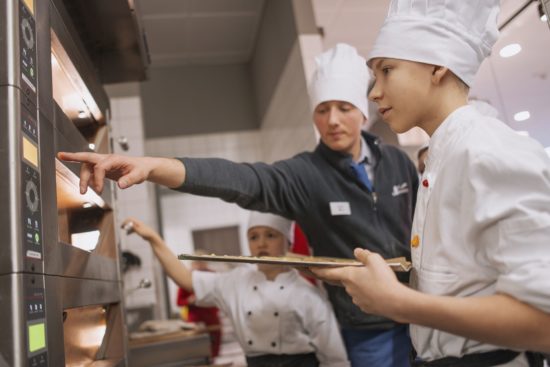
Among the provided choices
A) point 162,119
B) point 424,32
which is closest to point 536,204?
point 424,32

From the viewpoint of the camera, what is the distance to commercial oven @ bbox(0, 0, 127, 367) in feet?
1.94

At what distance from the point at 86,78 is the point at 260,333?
953 mm

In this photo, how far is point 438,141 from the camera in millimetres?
765

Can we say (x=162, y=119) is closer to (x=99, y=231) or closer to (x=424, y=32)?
(x=99, y=231)

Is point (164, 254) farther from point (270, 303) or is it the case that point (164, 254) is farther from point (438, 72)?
point (438, 72)

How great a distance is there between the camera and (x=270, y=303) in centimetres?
163

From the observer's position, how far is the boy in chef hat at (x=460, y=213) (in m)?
0.59

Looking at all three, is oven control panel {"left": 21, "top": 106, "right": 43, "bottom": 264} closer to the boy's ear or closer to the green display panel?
the green display panel

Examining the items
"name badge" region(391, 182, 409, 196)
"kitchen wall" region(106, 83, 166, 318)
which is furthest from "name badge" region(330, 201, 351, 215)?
"kitchen wall" region(106, 83, 166, 318)

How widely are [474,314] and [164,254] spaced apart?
3.95 feet

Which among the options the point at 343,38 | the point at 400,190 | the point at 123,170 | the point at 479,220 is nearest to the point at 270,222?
the point at 400,190

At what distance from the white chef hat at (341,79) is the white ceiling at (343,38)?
0.13 meters

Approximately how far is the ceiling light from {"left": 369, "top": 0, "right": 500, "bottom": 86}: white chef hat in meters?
0.25

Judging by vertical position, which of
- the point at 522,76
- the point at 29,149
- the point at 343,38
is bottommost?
the point at 29,149
